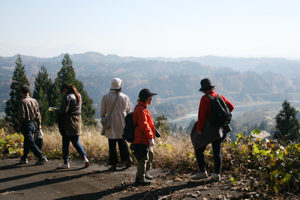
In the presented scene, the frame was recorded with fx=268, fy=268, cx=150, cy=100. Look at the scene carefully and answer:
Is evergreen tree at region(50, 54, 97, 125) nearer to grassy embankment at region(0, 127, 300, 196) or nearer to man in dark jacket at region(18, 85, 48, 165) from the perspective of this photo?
grassy embankment at region(0, 127, 300, 196)

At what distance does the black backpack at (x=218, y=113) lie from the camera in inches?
146

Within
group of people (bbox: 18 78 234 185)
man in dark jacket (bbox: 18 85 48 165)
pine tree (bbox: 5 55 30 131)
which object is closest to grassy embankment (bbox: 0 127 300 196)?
group of people (bbox: 18 78 234 185)

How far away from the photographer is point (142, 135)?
12.9 ft

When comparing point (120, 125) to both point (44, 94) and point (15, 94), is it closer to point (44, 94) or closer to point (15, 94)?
point (15, 94)

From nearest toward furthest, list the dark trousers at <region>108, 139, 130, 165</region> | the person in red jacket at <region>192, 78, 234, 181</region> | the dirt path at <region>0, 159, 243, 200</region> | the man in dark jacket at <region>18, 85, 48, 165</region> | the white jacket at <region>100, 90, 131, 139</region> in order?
the dirt path at <region>0, 159, 243, 200</region> → the person in red jacket at <region>192, 78, 234, 181</region> → the white jacket at <region>100, 90, 131, 139</region> → the dark trousers at <region>108, 139, 130, 165</region> → the man in dark jacket at <region>18, 85, 48, 165</region>

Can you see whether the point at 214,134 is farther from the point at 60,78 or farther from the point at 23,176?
the point at 60,78

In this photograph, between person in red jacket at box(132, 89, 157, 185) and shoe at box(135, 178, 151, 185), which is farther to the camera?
shoe at box(135, 178, 151, 185)

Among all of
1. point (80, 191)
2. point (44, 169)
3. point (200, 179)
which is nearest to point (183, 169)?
point (200, 179)

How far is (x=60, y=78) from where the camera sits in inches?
1886

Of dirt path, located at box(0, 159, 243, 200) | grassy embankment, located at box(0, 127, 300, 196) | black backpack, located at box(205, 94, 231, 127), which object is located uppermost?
black backpack, located at box(205, 94, 231, 127)

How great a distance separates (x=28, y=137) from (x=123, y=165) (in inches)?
78.4

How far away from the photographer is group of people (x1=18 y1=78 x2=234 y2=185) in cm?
388

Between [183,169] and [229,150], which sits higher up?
[229,150]

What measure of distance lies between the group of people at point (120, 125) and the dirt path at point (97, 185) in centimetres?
19
